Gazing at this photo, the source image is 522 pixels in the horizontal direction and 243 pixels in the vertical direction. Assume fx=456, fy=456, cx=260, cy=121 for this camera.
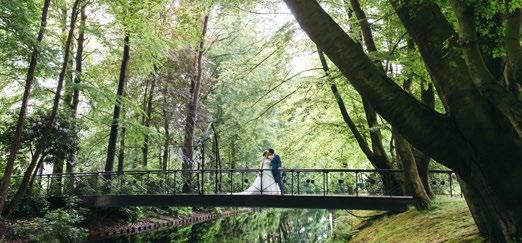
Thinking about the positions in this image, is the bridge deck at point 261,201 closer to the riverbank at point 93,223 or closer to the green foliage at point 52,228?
the riverbank at point 93,223

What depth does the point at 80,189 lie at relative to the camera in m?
16.3

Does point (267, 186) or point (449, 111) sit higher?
point (449, 111)

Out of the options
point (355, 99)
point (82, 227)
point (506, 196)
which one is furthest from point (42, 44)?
point (506, 196)

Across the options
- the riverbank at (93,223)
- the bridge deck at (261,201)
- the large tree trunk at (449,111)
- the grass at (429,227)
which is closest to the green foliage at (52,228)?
the riverbank at (93,223)

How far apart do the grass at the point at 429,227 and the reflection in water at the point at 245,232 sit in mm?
4571

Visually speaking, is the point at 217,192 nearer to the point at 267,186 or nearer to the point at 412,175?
the point at 267,186

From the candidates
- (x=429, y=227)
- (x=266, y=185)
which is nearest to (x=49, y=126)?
(x=266, y=185)

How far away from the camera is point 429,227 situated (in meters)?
7.70

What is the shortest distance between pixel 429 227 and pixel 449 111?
3.87 m

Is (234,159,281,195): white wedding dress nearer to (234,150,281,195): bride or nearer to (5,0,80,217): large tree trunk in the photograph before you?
(234,150,281,195): bride

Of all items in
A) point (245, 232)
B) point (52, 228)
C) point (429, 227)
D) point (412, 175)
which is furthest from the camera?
point (245, 232)

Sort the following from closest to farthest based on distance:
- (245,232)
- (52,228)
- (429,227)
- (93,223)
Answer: (429,227), (52,228), (93,223), (245,232)

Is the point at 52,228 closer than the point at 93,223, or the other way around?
the point at 52,228

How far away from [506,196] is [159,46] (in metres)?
13.2
